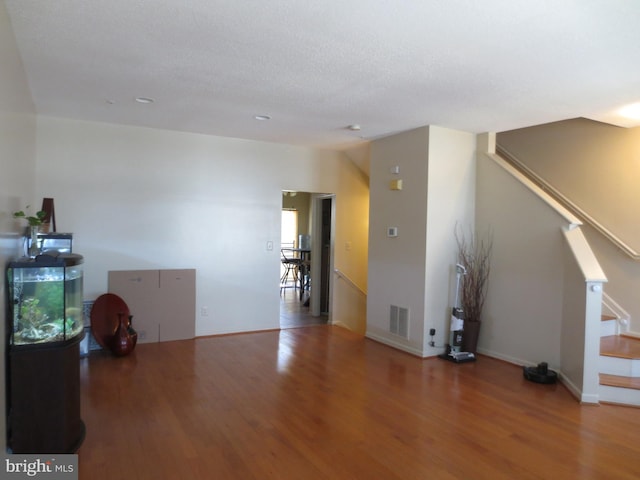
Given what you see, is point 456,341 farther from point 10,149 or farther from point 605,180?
point 10,149

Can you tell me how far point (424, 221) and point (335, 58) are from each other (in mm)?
2459

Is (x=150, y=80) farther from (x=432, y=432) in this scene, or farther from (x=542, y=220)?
(x=542, y=220)

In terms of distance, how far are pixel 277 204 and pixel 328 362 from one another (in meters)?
2.53

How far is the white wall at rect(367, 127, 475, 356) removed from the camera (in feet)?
16.2

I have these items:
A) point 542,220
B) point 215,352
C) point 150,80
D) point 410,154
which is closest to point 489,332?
point 542,220

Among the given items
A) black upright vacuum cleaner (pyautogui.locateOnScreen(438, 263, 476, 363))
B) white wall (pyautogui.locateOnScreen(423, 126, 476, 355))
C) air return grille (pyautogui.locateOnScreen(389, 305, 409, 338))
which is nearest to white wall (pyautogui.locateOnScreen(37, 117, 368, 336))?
air return grille (pyautogui.locateOnScreen(389, 305, 409, 338))

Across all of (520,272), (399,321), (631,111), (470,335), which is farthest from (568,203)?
(399,321)

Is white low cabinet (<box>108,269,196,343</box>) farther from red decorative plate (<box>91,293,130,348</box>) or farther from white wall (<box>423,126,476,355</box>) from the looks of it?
white wall (<box>423,126,476,355</box>)

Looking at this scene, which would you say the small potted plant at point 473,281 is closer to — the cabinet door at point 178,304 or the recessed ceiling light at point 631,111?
the recessed ceiling light at point 631,111

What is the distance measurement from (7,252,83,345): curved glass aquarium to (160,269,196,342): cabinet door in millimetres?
2775

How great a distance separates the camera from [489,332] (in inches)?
200

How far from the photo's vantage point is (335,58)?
3.03 meters

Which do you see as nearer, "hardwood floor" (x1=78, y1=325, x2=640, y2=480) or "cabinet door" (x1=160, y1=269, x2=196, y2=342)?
"hardwood floor" (x1=78, y1=325, x2=640, y2=480)

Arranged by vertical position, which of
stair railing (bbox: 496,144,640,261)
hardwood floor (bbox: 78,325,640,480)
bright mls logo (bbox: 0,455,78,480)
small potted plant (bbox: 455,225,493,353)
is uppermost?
stair railing (bbox: 496,144,640,261)
